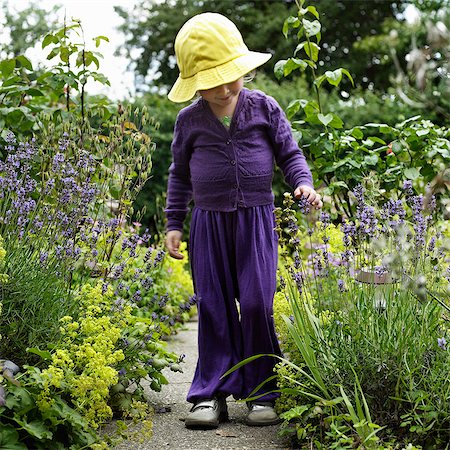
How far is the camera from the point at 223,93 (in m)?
3.21

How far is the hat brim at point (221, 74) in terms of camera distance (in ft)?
10.2

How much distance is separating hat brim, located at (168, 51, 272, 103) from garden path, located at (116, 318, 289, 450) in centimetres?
137

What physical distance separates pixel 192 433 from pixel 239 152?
118 cm

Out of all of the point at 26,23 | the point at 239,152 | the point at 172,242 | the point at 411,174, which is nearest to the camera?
the point at 239,152

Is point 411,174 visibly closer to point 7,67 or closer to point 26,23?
point 7,67

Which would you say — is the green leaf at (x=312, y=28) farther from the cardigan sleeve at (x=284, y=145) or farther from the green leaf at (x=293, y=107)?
the cardigan sleeve at (x=284, y=145)

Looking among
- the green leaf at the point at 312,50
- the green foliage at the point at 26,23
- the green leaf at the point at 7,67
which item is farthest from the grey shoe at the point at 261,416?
the green foliage at the point at 26,23

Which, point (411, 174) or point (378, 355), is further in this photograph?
point (411, 174)

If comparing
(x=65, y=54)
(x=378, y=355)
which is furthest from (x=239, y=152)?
(x=65, y=54)

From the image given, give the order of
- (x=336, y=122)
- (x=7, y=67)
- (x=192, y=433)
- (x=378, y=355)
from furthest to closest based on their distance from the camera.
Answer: (x=7, y=67)
(x=336, y=122)
(x=192, y=433)
(x=378, y=355)

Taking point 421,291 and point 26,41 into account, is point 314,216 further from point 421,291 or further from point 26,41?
point 26,41

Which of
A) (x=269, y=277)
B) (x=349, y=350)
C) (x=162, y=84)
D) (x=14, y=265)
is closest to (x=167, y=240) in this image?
(x=269, y=277)

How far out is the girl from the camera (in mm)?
3207

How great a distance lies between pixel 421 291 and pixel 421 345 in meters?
0.58
